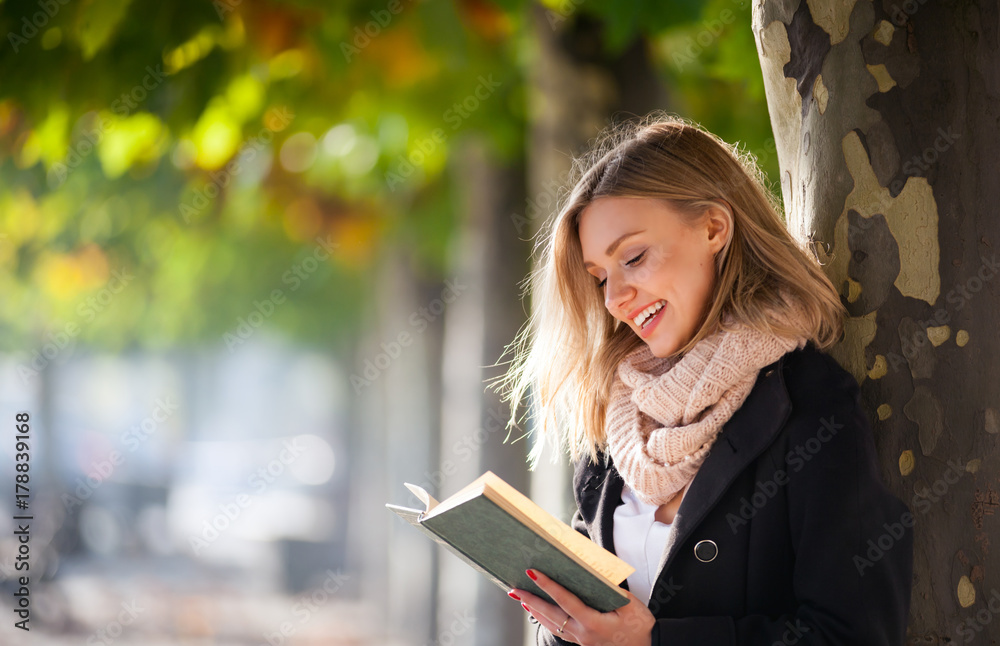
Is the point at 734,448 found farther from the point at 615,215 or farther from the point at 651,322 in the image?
the point at 615,215

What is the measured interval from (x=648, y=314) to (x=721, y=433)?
325mm

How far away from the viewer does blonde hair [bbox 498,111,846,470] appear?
1998 millimetres

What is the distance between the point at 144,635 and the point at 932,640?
875cm

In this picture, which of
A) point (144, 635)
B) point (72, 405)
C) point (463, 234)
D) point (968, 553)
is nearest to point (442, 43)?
point (968, 553)

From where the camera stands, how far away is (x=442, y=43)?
10.3 ft

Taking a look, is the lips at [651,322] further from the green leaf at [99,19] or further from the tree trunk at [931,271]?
the green leaf at [99,19]

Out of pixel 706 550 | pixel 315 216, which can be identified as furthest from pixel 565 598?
pixel 315 216

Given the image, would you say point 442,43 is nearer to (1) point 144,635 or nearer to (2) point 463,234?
(2) point 463,234

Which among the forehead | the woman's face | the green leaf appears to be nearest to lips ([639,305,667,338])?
the woman's face

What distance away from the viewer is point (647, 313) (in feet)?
6.81

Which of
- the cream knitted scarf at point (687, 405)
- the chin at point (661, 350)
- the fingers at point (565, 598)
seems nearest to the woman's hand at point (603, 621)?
the fingers at point (565, 598)

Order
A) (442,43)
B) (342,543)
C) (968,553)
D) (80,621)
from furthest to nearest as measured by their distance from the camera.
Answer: (342,543) → (80,621) → (442,43) → (968,553)

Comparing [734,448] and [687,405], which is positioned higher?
[687,405]

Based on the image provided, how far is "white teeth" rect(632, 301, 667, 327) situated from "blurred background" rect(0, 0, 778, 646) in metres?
1.33
